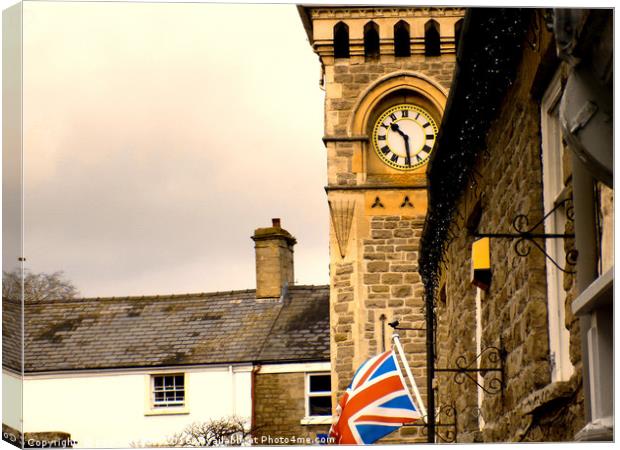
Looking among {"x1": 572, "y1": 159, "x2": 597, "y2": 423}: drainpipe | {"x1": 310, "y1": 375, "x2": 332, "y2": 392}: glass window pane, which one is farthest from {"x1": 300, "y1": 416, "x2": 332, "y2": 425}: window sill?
{"x1": 572, "y1": 159, "x2": 597, "y2": 423}: drainpipe

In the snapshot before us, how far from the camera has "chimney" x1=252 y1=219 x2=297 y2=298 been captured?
24828 millimetres

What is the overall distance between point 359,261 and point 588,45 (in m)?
17.2

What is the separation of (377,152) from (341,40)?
164cm

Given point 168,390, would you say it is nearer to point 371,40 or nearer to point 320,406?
point 320,406

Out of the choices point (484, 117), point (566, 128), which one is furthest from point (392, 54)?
point (566, 128)

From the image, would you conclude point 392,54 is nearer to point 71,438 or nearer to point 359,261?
point 359,261

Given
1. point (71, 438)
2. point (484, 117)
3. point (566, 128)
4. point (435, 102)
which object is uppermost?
point (435, 102)

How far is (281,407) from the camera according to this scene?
22.0 meters

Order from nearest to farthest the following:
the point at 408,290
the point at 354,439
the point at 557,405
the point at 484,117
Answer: the point at 557,405 < the point at 484,117 < the point at 354,439 < the point at 408,290

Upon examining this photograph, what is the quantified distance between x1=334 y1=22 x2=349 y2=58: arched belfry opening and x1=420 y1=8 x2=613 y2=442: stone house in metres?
10.2

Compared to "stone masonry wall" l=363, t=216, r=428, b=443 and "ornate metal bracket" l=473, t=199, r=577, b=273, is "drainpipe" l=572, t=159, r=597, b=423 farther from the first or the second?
"stone masonry wall" l=363, t=216, r=428, b=443

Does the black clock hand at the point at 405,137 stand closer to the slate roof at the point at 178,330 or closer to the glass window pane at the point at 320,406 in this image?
the slate roof at the point at 178,330

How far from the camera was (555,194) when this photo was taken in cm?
834

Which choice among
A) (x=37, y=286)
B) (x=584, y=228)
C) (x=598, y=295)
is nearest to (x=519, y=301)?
(x=584, y=228)
